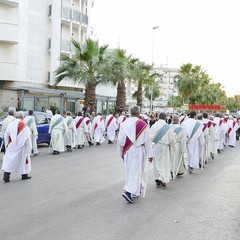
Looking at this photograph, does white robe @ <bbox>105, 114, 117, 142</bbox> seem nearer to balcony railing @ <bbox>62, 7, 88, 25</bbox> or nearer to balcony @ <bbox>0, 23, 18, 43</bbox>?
balcony @ <bbox>0, 23, 18, 43</bbox>

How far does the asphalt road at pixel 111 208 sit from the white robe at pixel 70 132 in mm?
5981

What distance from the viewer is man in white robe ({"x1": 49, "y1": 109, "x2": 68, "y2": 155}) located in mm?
15938

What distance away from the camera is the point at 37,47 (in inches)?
1407

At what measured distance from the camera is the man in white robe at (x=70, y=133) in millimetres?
17469

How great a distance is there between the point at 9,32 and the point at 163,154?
83.7 ft

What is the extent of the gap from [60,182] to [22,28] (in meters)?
25.9

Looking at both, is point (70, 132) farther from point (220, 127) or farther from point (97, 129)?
point (220, 127)

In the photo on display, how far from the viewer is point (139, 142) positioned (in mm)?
8070

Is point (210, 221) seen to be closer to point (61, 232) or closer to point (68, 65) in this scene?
point (61, 232)

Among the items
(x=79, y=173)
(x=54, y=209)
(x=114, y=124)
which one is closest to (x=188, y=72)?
(x=114, y=124)

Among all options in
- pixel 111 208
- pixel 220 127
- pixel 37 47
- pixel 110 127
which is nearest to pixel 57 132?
pixel 110 127

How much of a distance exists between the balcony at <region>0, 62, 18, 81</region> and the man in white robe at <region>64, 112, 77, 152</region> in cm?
1559

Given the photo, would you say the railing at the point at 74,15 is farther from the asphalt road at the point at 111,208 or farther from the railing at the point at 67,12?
the asphalt road at the point at 111,208

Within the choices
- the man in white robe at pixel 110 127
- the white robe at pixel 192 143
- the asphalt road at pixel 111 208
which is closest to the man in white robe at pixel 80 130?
the man in white robe at pixel 110 127
